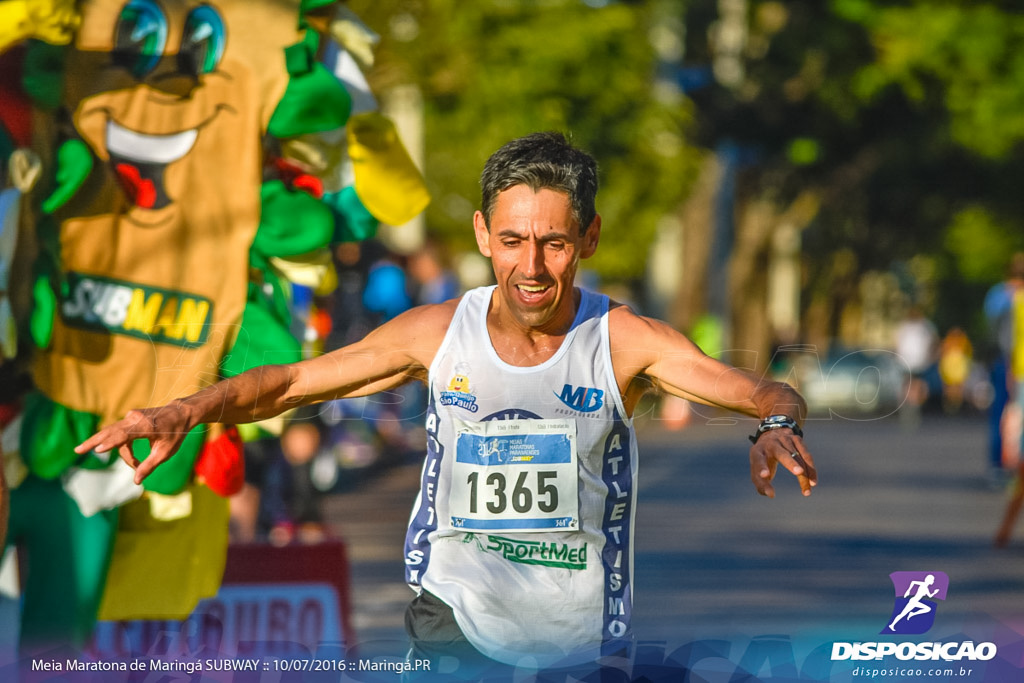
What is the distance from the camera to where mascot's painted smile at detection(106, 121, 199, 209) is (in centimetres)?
534

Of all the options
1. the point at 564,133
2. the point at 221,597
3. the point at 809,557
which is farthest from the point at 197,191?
the point at 809,557

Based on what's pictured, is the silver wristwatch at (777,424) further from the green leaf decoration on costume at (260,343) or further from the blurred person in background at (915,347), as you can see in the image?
the blurred person in background at (915,347)

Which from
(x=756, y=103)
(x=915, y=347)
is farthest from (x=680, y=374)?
(x=756, y=103)

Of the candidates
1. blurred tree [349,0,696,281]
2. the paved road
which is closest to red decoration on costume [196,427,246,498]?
the paved road

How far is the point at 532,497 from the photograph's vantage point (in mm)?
3562

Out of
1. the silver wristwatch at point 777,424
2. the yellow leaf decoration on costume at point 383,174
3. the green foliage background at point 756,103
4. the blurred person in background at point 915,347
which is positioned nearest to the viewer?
the silver wristwatch at point 777,424

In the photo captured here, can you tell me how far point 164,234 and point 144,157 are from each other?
0.24 metres

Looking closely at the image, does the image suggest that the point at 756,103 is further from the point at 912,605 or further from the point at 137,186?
the point at 912,605

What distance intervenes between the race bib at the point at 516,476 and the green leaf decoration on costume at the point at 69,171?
6.74 feet

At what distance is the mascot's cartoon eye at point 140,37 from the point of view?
5355 millimetres

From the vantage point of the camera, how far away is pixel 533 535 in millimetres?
3584

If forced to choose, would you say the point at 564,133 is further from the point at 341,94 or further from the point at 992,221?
the point at 992,221

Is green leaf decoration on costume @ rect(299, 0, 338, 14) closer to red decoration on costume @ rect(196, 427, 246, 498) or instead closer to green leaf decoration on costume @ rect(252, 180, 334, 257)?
green leaf decoration on costume @ rect(252, 180, 334, 257)

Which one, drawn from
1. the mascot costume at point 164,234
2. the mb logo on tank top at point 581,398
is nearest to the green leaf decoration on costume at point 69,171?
the mascot costume at point 164,234
